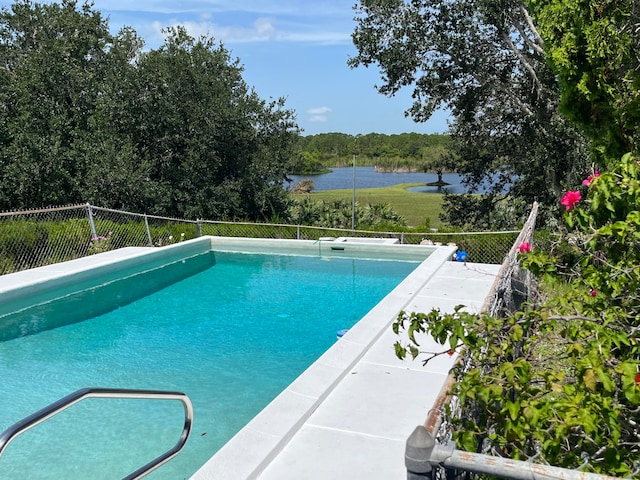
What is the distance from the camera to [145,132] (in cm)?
1588

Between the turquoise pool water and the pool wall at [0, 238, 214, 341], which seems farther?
Result: the pool wall at [0, 238, 214, 341]

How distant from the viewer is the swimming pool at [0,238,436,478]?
214 inches

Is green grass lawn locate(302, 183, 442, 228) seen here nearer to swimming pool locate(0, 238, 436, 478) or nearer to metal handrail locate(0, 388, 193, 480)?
swimming pool locate(0, 238, 436, 478)

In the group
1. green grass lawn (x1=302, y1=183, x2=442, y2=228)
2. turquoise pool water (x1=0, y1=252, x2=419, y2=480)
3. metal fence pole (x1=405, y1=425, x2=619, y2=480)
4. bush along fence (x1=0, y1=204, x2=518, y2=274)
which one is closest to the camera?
metal fence pole (x1=405, y1=425, x2=619, y2=480)

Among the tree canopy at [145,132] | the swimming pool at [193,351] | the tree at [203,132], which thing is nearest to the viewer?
the swimming pool at [193,351]

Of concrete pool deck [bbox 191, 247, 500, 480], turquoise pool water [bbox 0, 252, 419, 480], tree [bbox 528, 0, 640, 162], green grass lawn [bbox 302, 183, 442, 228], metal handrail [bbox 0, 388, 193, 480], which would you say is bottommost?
turquoise pool water [bbox 0, 252, 419, 480]

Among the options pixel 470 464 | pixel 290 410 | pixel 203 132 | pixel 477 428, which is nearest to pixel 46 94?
pixel 203 132

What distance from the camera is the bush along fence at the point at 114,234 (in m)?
10.9

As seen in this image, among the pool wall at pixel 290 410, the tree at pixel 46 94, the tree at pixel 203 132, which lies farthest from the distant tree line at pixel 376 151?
the pool wall at pixel 290 410

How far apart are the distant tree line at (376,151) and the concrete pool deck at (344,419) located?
37.1 meters

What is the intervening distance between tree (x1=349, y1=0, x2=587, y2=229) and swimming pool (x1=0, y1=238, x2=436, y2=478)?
4.88m

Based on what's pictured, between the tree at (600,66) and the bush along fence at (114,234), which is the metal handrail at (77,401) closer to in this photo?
the tree at (600,66)

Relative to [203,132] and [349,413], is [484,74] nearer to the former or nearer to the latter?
[203,132]

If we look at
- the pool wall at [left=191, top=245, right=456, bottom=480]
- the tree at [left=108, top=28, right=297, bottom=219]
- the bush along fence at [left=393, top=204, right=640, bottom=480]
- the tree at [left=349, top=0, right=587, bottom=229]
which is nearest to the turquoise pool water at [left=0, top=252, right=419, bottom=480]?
the pool wall at [left=191, top=245, right=456, bottom=480]
